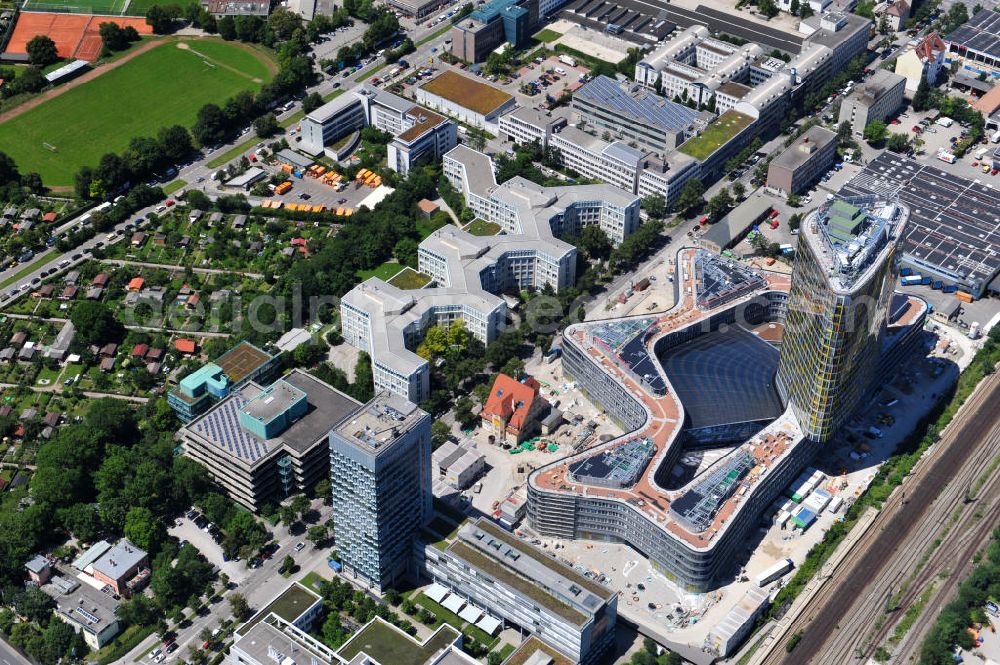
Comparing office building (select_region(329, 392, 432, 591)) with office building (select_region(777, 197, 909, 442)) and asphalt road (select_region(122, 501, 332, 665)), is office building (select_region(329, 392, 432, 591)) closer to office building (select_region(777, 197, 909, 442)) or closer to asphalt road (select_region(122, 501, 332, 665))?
asphalt road (select_region(122, 501, 332, 665))

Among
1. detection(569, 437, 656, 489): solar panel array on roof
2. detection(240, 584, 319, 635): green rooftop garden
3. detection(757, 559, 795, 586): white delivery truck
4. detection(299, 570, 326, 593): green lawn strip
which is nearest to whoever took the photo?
detection(240, 584, 319, 635): green rooftop garden

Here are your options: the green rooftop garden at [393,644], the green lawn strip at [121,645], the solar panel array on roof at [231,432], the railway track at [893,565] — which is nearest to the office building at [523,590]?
the green rooftop garden at [393,644]

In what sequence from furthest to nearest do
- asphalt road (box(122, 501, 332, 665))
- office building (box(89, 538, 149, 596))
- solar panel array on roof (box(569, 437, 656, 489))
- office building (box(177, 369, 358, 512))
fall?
office building (box(177, 369, 358, 512)) < solar panel array on roof (box(569, 437, 656, 489)) < office building (box(89, 538, 149, 596)) < asphalt road (box(122, 501, 332, 665))

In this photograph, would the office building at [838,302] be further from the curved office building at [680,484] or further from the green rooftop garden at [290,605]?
the green rooftop garden at [290,605]

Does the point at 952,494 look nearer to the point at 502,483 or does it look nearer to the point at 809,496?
the point at 809,496

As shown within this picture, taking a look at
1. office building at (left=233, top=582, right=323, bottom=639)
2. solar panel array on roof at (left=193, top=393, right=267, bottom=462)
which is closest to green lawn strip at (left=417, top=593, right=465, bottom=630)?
office building at (left=233, top=582, right=323, bottom=639)
